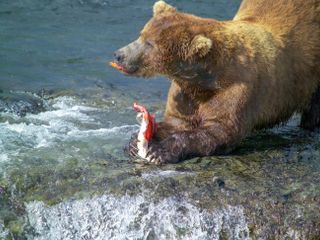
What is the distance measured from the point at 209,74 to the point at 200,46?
11.9 inches

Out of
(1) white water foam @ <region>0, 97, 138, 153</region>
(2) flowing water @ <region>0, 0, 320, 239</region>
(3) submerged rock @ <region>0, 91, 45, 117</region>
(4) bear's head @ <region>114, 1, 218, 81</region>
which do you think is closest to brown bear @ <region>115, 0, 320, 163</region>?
(4) bear's head @ <region>114, 1, 218, 81</region>

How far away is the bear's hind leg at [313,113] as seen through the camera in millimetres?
7824

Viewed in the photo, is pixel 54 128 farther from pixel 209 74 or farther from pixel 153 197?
pixel 153 197

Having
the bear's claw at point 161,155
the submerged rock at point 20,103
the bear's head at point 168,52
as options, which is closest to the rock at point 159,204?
the bear's claw at point 161,155

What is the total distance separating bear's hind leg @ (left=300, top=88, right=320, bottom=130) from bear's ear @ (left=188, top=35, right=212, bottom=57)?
1619 millimetres

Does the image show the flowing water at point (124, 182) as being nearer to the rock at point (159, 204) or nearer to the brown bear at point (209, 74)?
the rock at point (159, 204)

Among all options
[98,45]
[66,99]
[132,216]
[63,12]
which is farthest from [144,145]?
[63,12]

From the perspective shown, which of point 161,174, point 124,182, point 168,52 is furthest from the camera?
point 168,52

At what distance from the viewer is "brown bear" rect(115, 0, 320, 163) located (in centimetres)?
670

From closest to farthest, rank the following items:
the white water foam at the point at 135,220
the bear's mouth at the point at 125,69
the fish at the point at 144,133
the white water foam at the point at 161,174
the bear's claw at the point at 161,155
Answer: the white water foam at the point at 135,220, the white water foam at the point at 161,174, the bear's claw at the point at 161,155, the fish at the point at 144,133, the bear's mouth at the point at 125,69

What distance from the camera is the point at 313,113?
7.83 meters

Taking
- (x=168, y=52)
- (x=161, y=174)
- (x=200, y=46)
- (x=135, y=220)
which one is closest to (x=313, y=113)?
(x=200, y=46)

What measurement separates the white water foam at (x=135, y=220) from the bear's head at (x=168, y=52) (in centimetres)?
147

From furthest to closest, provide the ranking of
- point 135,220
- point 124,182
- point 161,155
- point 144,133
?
point 144,133 → point 161,155 → point 124,182 → point 135,220
